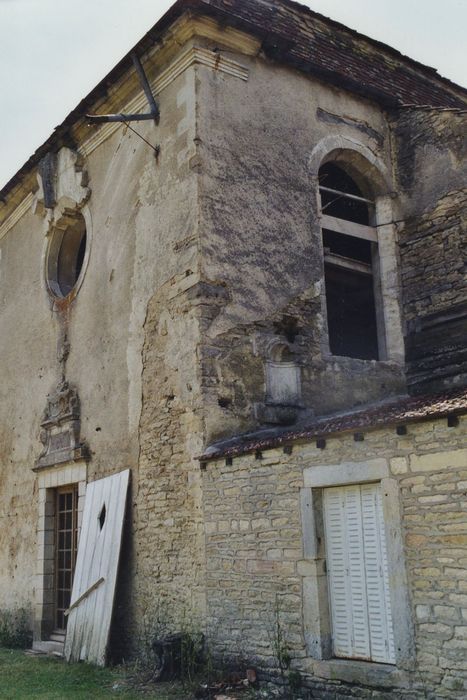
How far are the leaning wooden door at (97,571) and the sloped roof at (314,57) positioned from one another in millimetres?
4968

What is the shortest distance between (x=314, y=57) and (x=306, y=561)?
631cm

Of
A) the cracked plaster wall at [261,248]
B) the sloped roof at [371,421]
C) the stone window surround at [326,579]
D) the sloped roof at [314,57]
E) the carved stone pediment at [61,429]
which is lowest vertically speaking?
the stone window surround at [326,579]

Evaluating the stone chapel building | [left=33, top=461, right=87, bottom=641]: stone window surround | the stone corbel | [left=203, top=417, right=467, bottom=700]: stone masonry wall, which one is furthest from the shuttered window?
the stone corbel

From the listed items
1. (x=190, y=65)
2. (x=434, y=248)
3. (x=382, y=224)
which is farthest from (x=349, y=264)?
(x=190, y=65)

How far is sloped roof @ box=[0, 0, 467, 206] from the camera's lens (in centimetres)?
834

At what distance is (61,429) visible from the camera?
9.52 metres

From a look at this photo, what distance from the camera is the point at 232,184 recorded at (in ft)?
26.3

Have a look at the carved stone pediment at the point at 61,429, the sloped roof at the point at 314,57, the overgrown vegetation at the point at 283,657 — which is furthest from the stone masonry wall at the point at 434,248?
the carved stone pediment at the point at 61,429

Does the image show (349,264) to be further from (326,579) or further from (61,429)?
(326,579)

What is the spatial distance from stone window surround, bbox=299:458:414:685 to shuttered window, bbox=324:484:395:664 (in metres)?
0.07

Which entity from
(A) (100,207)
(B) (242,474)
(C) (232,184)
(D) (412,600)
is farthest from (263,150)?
(D) (412,600)

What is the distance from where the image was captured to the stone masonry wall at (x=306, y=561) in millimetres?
4863

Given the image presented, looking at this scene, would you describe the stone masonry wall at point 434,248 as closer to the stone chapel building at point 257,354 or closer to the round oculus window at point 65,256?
the stone chapel building at point 257,354

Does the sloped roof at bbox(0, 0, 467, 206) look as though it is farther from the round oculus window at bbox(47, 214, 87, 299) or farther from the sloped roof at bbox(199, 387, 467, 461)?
the sloped roof at bbox(199, 387, 467, 461)
